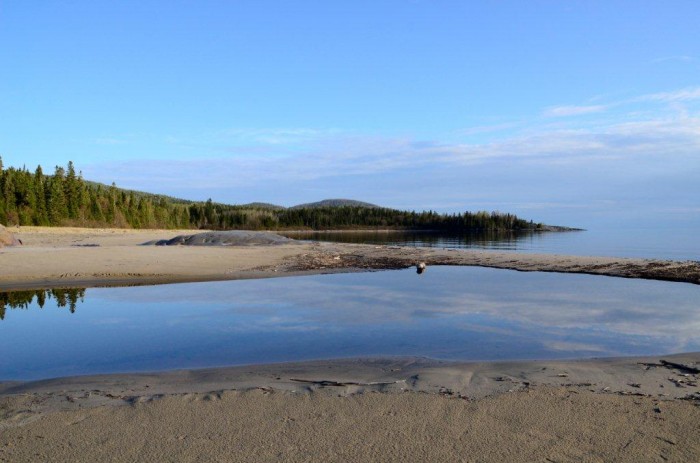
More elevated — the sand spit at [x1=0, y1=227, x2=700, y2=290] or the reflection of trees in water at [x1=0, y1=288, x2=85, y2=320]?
the sand spit at [x1=0, y1=227, x2=700, y2=290]

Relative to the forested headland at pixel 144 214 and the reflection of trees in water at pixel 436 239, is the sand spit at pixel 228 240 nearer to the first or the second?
the reflection of trees in water at pixel 436 239

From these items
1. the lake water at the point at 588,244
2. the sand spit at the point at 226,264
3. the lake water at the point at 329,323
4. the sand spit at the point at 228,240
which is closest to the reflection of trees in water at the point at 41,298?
the lake water at the point at 329,323

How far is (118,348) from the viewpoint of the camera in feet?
27.0

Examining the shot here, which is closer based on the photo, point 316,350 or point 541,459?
point 541,459

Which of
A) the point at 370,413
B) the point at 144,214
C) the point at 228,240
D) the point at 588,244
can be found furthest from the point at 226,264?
the point at 144,214

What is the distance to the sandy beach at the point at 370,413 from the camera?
13.6ft

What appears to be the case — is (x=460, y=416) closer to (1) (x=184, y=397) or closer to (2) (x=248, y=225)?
(1) (x=184, y=397)

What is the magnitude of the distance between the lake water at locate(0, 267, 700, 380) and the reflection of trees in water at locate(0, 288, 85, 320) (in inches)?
2.0

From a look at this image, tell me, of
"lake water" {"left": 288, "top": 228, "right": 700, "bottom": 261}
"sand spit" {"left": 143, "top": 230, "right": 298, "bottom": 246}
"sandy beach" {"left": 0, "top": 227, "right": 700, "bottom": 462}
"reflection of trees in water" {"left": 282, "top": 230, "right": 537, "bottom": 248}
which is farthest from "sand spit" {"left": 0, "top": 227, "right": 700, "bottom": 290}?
"reflection of trees in water" {"left": 282, "top": 230, "right": 537, "bottom": 248}

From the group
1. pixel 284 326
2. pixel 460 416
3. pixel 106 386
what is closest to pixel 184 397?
pixel 106 386

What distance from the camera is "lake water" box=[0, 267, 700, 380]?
777 cm

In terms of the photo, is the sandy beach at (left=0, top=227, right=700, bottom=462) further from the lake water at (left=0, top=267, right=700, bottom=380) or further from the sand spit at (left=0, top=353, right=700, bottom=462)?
the lake water at (left=0, top=267, right=700, bottom=380)

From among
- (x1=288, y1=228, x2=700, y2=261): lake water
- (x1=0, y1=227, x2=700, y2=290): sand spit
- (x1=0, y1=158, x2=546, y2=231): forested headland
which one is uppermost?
(x1=0, y1=158, x2=546, y2=231): forested headland

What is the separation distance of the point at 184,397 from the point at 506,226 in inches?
3869
